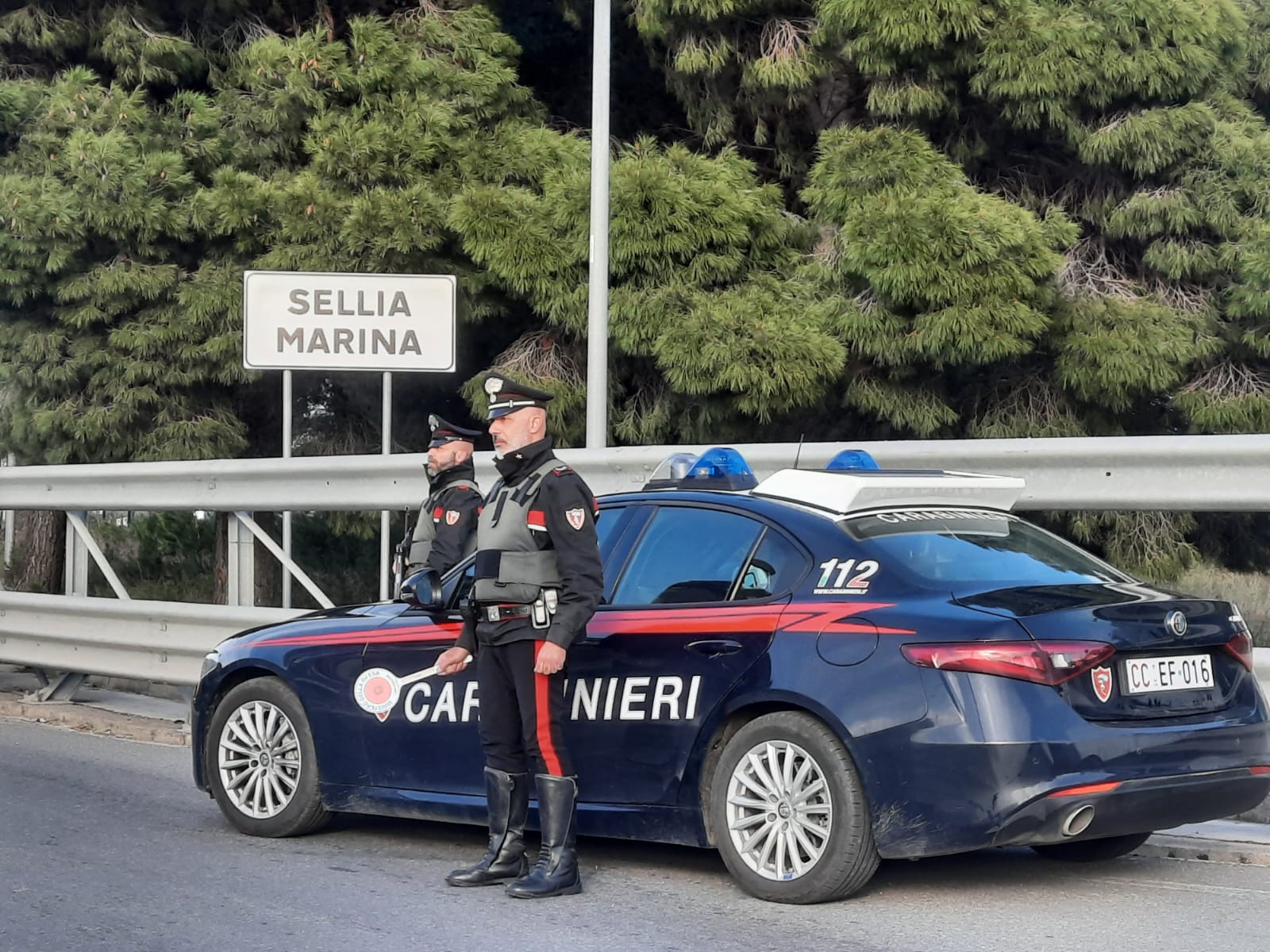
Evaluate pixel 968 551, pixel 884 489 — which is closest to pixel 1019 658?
pixel 968 551

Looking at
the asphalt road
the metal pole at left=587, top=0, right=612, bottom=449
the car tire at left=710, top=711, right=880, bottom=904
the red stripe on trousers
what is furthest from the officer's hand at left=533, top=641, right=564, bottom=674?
the metal pole at left=587, top=0, right=612, bottom=449

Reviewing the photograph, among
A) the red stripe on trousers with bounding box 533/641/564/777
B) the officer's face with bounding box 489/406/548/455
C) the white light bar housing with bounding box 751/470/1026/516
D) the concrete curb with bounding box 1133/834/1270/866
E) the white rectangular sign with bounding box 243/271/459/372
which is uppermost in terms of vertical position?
the white rectangular sign with bounding box 243/271/459/372

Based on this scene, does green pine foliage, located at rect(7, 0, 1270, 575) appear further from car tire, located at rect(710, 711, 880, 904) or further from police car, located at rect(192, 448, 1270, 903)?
car tire, located at rect(710, 711, 880, 904)

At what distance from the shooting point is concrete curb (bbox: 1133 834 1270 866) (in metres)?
6.55

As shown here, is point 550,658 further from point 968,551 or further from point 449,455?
point 449,455

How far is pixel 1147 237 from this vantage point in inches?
519

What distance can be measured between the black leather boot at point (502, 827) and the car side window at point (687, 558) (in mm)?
757

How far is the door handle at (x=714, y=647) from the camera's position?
6000 millimetres

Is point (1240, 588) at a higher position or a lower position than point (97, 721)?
higher

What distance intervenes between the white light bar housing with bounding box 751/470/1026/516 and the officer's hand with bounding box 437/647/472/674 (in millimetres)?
1203

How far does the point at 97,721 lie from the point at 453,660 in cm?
483

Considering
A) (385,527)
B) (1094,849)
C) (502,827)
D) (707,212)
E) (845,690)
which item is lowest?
(1094,849)

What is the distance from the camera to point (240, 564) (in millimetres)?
10180

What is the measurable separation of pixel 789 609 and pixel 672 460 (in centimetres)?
116
